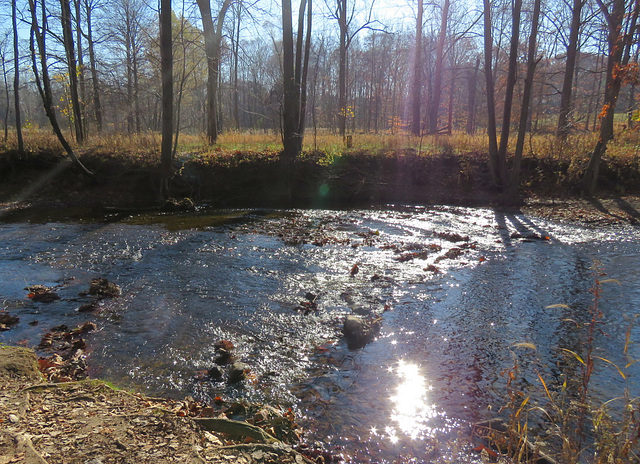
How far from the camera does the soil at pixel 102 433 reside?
230 centimetres

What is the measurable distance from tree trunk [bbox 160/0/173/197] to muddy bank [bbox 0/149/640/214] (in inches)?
50.1

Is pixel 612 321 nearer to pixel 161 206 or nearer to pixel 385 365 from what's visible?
pixel 385 365

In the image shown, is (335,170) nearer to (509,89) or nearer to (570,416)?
(509,89)

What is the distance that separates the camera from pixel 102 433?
254 centimetres

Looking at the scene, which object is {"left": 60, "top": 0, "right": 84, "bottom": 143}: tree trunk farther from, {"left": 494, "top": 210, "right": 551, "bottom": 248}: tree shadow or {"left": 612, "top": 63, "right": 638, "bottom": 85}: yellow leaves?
{"left": 612, "top": 63, "right": 638, "bottom": 85}: yellow leaves

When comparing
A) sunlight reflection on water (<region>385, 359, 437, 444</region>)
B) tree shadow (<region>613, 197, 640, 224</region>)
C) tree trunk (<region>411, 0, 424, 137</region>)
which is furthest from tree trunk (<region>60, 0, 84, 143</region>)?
tree shadow (<region>613, 197, 640, 224</region>)

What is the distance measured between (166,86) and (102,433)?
11697 mm

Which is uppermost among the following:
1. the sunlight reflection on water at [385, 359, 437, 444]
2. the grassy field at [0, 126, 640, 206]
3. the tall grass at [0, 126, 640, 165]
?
the tall grass at [0, 126, 640, 165]

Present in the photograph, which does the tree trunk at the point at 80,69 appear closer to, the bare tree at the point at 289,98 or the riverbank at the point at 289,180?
the riverbank at the point at 289,180

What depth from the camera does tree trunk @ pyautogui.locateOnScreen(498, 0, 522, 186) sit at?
1259 cm

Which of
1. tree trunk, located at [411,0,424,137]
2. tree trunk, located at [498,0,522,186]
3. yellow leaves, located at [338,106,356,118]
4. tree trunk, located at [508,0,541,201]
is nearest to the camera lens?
tree trunk, located at [508,0,541,201]

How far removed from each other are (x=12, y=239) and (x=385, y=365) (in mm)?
9679

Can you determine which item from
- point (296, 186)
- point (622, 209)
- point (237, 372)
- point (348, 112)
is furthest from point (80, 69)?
point (622, 209)

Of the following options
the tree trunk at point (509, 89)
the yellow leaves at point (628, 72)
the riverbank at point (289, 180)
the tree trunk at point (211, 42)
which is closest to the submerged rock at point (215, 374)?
the yellow leaves at point (628, 72)
